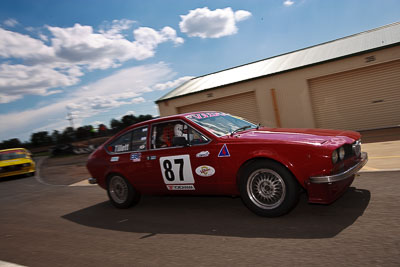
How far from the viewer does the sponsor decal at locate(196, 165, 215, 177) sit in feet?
14.3

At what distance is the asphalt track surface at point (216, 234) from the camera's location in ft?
9.47

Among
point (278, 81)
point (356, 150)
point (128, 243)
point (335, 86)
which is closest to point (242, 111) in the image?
point (278, 81)

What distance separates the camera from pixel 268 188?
389cm

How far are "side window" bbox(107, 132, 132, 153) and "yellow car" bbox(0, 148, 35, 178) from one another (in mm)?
10812

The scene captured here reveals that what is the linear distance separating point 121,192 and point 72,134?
37.0m

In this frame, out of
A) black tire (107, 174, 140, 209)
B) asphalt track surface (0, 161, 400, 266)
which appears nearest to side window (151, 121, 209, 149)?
black tire (107, 174, 140, 209)

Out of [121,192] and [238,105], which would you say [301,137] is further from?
[238,105]

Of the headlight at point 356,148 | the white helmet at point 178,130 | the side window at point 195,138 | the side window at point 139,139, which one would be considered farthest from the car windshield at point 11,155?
the headlight at point 356,148

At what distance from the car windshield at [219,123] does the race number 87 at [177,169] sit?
0.59 meters

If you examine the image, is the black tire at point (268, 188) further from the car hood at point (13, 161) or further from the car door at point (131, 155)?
the car hood at point (13, 161)

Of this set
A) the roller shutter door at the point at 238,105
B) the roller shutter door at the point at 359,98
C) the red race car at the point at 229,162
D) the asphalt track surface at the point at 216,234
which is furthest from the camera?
the roller shutter door at the point at 238,105

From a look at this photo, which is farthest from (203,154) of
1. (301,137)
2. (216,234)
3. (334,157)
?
(334,157)

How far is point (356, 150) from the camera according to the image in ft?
13.7

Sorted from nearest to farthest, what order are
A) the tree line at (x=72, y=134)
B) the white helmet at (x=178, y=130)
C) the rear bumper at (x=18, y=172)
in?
the white helmet at (x=178, y=130), the rear bumper at (x=18, y=172), the tree line at (x=72, y=134)
